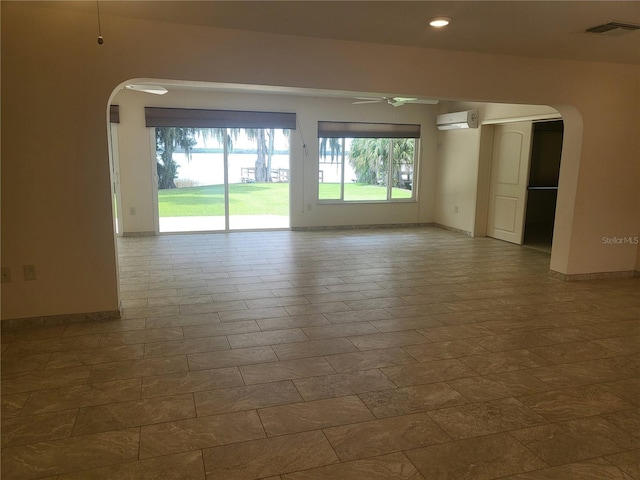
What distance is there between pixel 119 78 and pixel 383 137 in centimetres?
590

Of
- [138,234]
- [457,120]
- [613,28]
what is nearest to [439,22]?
[613,28]

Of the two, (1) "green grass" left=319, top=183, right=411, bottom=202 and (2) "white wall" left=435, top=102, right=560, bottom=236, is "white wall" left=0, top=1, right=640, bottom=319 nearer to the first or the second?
(2) "white wall" left=435, top=102, right=560, bottom=236

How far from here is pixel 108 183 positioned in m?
3.59

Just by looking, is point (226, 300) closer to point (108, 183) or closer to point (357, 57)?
point (108, 183)

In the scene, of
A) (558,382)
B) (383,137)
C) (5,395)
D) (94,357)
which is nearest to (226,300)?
(94,357)

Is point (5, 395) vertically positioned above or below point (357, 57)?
below

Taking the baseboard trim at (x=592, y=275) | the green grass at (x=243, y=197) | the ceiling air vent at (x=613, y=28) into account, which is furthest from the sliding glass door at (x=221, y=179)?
the ceiling air vent at (x=613, y=28)

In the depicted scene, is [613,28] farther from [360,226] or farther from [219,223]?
[219,223]

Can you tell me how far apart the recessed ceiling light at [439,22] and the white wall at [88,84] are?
705 mm

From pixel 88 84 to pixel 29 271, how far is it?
1501 mm

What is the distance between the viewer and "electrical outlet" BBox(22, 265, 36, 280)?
354cm

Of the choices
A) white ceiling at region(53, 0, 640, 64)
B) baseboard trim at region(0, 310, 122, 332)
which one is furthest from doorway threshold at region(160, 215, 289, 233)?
white ceiling at region(53, 0, 640, 64)

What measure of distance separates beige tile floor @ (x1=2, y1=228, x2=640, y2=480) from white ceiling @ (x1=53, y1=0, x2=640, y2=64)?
2.35 m

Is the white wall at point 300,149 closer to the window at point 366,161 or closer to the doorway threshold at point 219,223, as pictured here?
the window at point 366,161
